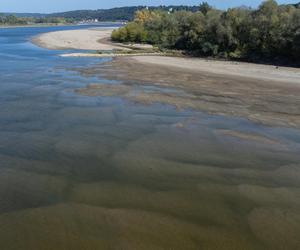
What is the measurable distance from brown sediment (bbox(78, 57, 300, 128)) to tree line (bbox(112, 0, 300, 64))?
10.3 meters

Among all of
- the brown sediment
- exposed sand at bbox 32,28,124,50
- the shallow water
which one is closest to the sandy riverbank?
the brown sediment

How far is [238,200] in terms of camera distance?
12109mm

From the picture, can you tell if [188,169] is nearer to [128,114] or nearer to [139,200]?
[139,200]

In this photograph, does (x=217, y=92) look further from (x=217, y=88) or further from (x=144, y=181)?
(x=144, y=181)

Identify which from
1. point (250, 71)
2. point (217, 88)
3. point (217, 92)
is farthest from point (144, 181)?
point (250, 71)

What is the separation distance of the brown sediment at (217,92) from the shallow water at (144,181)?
233 centimetres

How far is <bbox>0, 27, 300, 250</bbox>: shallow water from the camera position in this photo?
32.9 feet

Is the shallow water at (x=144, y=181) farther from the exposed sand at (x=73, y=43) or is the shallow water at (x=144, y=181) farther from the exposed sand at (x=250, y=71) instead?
A: the exposed sand at (x=73, y=43)

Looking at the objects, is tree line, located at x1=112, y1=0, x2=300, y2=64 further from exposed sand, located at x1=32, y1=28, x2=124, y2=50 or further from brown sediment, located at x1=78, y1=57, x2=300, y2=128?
exposed sand, located at x1=32, y1=28, x2=124, y2=50

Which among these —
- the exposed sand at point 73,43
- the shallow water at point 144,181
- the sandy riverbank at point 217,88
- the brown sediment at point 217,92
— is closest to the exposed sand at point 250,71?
the sandy riverbank at point 217,88

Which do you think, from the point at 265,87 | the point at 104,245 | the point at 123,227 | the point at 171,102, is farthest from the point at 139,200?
the point at 265,87

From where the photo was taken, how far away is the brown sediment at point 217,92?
24247 millimetres

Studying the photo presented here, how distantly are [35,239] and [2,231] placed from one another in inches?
37.2

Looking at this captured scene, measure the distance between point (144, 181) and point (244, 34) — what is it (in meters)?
51.0
